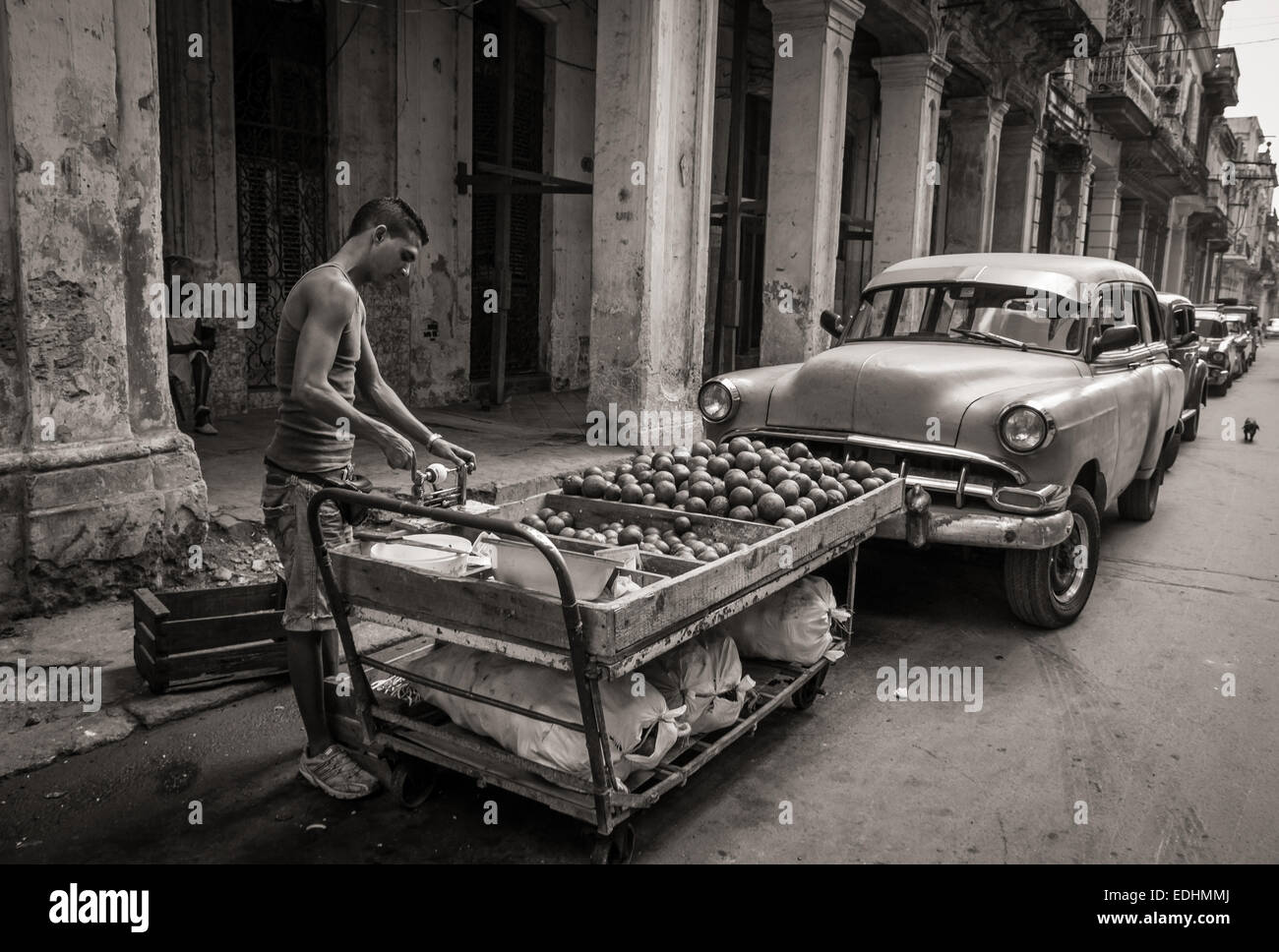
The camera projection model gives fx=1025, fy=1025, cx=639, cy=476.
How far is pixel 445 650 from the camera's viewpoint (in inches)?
131

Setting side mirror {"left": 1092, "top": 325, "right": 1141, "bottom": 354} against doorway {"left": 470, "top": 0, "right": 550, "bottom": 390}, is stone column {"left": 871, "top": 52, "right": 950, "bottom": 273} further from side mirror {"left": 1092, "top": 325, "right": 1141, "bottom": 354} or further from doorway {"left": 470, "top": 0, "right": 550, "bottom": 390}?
side mirror {"left": 1092, "top": 325, "right": 1141, "bottom": 354}

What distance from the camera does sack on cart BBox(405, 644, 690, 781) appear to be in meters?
2.94

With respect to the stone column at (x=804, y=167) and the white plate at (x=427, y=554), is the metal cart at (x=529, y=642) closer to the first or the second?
the white plate at (x=427, y=554)

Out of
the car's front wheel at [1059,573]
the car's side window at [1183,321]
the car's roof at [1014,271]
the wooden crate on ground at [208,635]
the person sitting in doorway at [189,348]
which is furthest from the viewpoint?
the car's side window at [1183,321]

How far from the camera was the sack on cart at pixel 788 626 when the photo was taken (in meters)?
3.94

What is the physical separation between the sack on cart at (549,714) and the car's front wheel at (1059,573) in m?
2.69

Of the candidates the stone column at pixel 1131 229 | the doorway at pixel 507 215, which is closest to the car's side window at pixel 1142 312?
the doorway at pixel 507 215

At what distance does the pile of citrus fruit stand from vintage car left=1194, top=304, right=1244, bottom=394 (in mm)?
17373

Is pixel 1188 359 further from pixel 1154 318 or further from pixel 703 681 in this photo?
pixel 703 681

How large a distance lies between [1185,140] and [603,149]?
31716mm

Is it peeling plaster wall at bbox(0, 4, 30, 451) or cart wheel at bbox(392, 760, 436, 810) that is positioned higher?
peeling plaster wall at bbox(0, 4, 30, 451)

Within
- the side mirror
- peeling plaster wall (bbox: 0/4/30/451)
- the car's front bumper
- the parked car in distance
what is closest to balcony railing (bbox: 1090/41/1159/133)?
the parked car in distance
